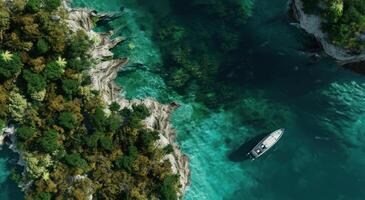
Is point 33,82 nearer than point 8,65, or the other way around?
point 8,65

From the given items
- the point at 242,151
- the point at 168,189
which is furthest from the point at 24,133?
the point at 242,151

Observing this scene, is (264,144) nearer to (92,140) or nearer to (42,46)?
(92,140)

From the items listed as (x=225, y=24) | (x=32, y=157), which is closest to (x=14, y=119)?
(x=32, y=157)

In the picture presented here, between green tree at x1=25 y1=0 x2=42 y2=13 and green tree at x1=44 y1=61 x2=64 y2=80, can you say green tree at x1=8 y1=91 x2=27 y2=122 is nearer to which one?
green tree at x1=44 y1=61 x2=64 y2=80

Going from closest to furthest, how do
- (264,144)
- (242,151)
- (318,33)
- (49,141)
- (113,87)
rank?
(49,141)
(318,33)
(264,144)
(113,87)
(242,151)

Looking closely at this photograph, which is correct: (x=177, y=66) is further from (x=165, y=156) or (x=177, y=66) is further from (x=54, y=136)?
(x=54, y=136)

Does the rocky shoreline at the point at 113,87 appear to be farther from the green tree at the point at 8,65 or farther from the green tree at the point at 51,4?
the green tree at the point at 8,65
